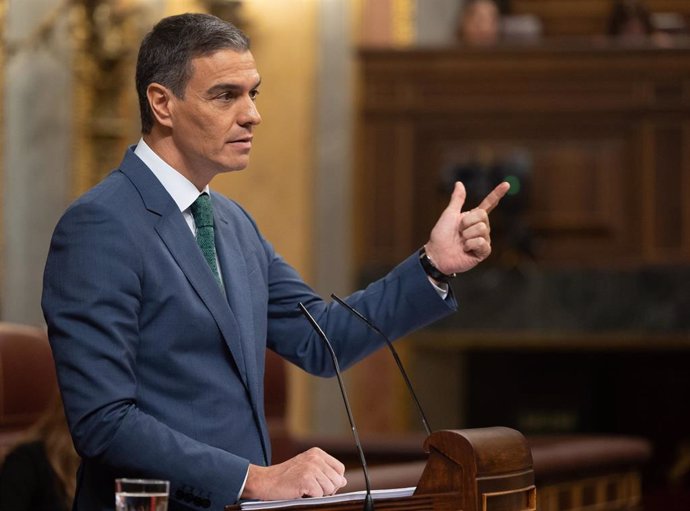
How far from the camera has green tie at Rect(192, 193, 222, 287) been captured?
2.27m

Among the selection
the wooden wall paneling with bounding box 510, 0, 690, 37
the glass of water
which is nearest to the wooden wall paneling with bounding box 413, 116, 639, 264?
the wooden wall paneling with bounding box 510, 0, 690, 37

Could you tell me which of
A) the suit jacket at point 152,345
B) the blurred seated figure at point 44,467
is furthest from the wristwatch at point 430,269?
the blurred seated figure at point 44,467

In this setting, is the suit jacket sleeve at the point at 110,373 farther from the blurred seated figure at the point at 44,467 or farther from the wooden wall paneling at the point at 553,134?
the wooden wall paneling at the point at 553,134

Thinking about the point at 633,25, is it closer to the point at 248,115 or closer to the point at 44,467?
the point at 44,467

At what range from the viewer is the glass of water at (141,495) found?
173 cm

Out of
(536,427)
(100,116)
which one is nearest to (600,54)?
(536,427)

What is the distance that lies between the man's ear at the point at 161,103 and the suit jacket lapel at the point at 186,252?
8 cm

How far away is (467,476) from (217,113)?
2.29 feet

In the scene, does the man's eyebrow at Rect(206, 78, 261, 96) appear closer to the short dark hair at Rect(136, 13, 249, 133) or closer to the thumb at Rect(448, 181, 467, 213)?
the short dark hair at Rect(136, 13, 249, 133)

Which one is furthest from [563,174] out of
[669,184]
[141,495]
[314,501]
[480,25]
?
[141,495]

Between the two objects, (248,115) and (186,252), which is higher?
(248,115)

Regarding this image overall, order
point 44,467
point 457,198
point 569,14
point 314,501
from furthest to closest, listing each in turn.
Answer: point 569,14
point 44,467
point 457,198
point 314,501

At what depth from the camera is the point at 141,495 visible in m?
1.73

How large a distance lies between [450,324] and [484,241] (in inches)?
187
